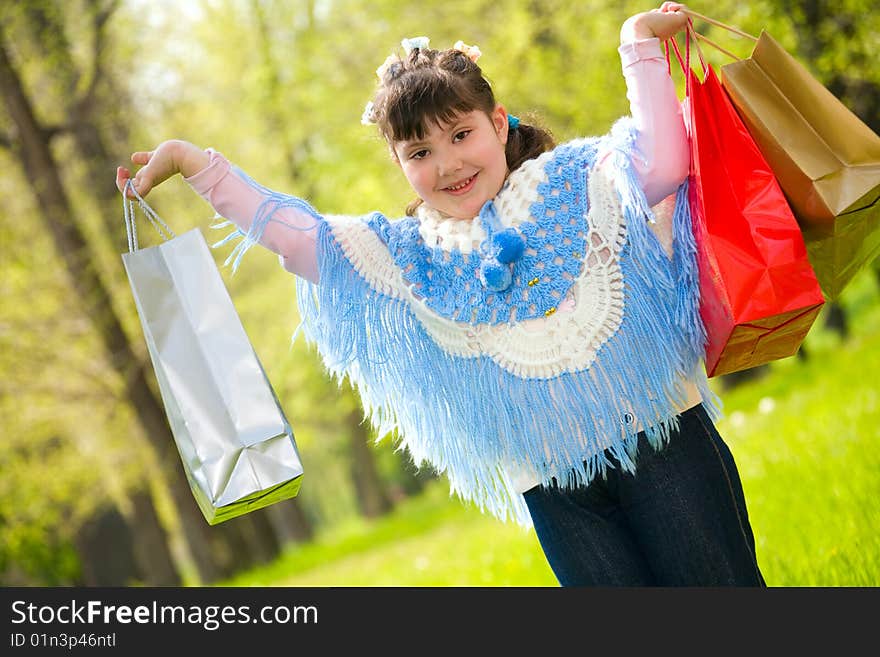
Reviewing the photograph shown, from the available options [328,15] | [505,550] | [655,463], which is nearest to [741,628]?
[655,463]

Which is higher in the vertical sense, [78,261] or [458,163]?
[78,261]

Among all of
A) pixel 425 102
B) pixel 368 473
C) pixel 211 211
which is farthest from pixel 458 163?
pixel 368 473

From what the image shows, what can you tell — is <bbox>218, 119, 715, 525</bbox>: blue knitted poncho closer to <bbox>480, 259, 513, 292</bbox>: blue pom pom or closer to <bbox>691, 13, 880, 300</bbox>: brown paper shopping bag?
<bbox>480, 259, 513, 292</bbox>: blue pom pom

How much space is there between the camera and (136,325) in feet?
38.5

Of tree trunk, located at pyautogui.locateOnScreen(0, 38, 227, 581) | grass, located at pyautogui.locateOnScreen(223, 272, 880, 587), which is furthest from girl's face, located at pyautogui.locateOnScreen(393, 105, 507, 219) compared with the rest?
tree trunk, located at pyautogui.locateOnScreen(0, 38, 227, 581)

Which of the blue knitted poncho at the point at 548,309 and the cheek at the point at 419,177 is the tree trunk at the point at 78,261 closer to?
the blue knitted poncho at the point at 548,309

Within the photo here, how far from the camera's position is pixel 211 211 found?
39.8 feet

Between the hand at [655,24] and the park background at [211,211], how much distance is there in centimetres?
329

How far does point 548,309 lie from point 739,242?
0.51m

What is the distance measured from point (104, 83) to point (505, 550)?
837 centimetres

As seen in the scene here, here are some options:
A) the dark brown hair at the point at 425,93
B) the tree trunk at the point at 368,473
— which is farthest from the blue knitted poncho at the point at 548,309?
the tree trunk at the point at 368,473

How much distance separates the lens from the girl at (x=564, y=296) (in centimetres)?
244

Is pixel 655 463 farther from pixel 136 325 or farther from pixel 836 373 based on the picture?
pixel 136 325

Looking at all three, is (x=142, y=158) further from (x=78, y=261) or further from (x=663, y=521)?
(x=78, y=261)
